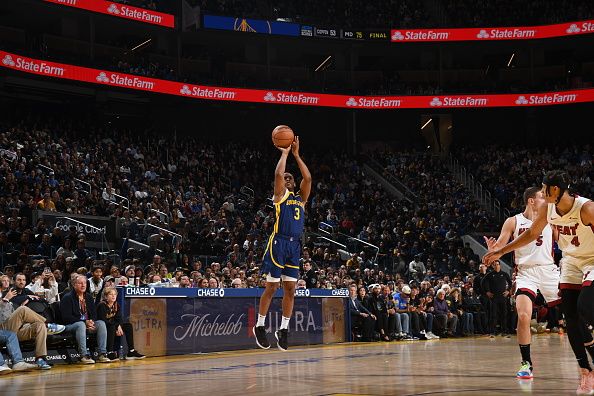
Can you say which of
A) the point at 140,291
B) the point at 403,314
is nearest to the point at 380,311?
the point at 403,314

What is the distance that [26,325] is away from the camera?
13.0 metres

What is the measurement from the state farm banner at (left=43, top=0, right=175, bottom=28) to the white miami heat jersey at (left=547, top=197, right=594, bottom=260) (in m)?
27.0

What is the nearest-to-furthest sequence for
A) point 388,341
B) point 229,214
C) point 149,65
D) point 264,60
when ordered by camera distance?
point 388,341
point 229,214
point 149,65
point 264,60

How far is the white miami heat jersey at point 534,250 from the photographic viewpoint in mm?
9703

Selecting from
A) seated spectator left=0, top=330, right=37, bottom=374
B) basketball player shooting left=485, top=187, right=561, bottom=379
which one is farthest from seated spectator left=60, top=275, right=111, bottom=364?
basketball player shooting left=485, top=187, right=561, bottom=379

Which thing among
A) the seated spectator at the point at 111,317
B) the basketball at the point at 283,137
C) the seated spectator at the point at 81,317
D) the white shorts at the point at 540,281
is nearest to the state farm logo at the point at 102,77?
the seated spectator at the point at 111,317

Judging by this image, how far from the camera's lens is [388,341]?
20.5 m

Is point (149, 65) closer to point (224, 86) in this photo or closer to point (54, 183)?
point (224, 86)

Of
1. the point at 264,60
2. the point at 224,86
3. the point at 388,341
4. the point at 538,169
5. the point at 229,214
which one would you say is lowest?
the point at 388,341

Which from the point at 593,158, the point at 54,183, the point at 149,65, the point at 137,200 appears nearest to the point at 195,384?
the point at 54,183

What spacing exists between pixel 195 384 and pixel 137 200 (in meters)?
17.7

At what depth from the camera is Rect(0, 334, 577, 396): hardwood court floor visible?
8438 millimetres

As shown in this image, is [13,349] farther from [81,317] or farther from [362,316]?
[362,316]

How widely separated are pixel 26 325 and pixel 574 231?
911 centimetres
